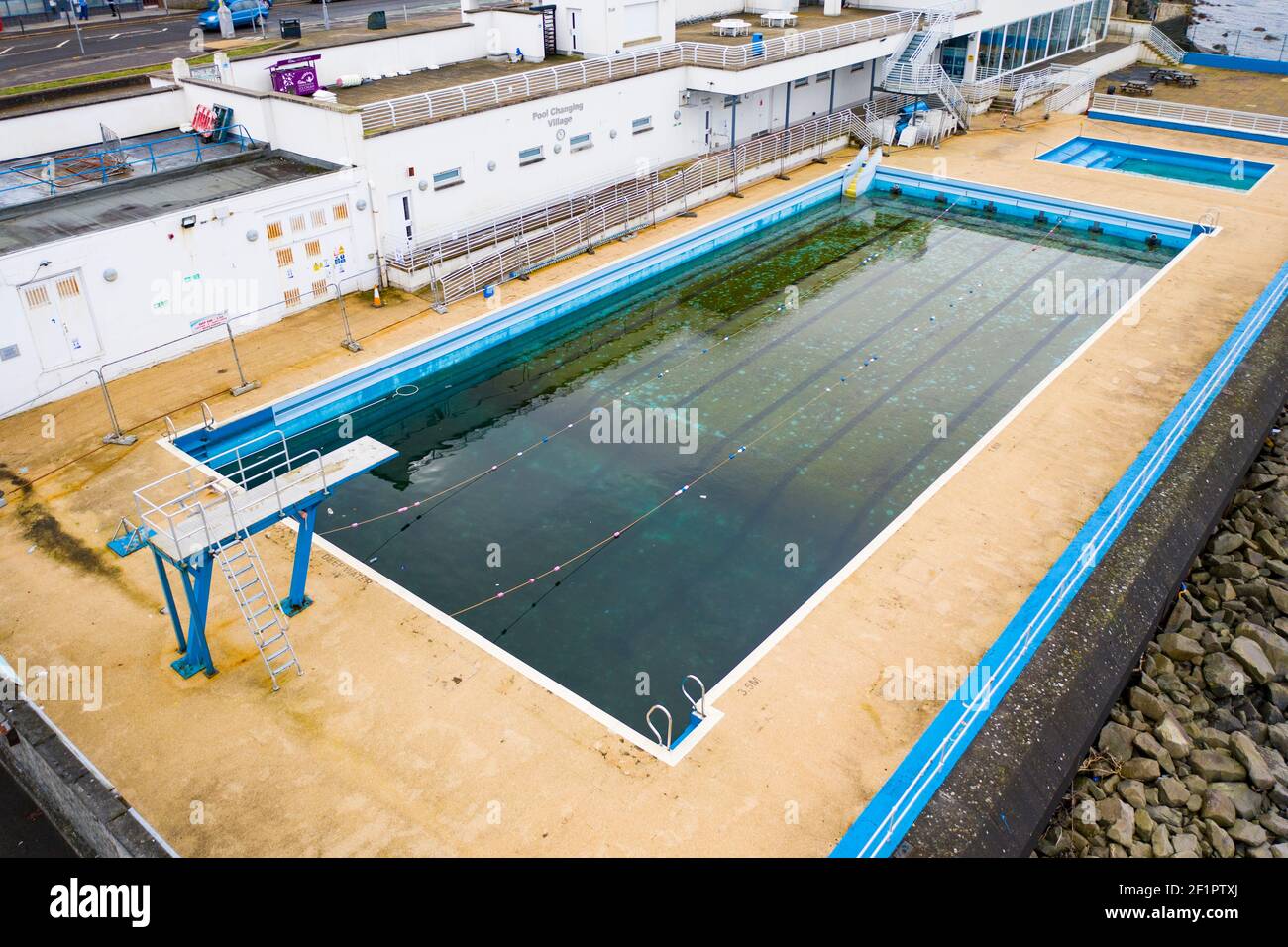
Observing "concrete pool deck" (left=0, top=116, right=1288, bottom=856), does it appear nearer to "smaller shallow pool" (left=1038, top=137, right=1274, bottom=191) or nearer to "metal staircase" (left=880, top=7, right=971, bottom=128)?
"smaller shallow pool" (left=1038, top=137, right=1274, bottom=191)

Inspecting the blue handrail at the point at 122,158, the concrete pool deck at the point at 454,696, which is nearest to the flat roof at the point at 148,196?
the blue handrail at the point at 122,158

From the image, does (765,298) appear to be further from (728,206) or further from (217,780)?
(217,780)

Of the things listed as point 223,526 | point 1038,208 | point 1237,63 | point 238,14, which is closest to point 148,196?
point 223,526

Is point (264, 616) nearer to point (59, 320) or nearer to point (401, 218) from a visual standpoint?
point (59, 320)

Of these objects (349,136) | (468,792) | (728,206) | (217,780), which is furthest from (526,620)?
(728,206)

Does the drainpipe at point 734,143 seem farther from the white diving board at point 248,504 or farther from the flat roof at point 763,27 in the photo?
the white diving board at point 248,504

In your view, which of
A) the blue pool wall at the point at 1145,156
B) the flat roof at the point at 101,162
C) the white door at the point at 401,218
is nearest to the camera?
the flat roof at the point at 101,162

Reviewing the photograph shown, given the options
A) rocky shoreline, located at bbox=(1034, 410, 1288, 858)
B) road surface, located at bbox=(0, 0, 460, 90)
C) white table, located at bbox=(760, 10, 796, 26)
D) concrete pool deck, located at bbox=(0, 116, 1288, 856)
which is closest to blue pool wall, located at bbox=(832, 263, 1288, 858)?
concrete pool deck, located at bbox=(0, 116, 1288, 856)
